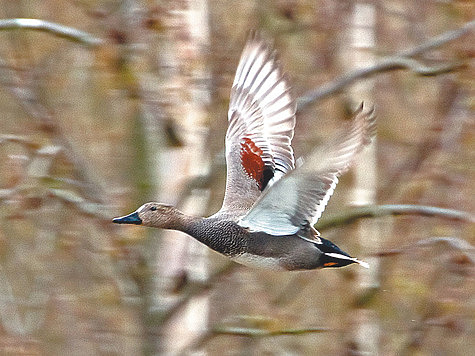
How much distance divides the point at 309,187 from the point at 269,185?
1.05m

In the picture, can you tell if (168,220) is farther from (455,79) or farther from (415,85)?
(415,85)

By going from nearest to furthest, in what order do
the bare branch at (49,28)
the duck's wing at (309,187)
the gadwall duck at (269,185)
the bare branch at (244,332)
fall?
the duck's wing at (309,187), the gadwall duck at (269,185), the bare branch at (244,332), the bare branch at (49,28)

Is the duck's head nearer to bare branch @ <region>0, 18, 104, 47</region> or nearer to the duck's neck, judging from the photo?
the duck's neck

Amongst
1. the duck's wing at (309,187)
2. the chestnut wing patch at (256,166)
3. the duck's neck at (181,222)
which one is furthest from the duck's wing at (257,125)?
the duck's wing at (309,187)

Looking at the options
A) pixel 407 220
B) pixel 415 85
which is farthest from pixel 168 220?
pixel 415 85

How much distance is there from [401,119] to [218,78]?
4.13 meters

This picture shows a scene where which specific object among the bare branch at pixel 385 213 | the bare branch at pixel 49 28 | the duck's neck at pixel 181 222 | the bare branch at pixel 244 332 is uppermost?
the bare branch at pixel 49 28

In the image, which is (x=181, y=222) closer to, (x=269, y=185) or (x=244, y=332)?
(x=269, y=185)

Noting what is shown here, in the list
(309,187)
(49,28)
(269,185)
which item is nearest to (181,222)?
(269,185)

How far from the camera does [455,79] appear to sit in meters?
8.21

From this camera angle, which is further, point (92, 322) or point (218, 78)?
point (92, 322)

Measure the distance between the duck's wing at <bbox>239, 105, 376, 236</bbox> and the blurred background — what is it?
0.73 m

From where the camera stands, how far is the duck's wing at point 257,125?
22.9 ft

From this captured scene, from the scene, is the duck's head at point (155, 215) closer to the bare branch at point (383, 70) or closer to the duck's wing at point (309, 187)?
the duck's wing at point (309, 187)
